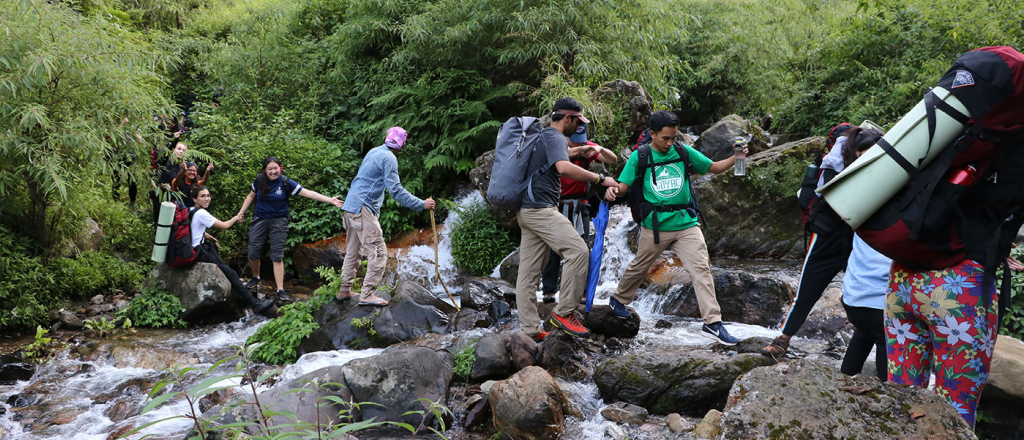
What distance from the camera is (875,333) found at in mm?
3779

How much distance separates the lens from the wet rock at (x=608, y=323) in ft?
21.6

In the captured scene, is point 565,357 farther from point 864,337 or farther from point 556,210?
point 864,337

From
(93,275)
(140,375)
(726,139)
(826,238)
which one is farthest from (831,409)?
(726,139)

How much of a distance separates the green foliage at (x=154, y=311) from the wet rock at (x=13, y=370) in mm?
1565

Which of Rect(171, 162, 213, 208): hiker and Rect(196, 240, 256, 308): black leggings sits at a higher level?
Rect(171, 162, 213, 208): hiker

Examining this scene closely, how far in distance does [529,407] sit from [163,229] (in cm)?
635

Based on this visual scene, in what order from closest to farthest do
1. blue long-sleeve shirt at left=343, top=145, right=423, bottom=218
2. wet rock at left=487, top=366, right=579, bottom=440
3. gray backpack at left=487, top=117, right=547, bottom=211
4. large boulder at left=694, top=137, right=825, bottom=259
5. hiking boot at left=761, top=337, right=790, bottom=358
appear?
wet rock at left=487, top=366, right=579, bottom=440 < hiking boot at left=761, top=337, right=790, bottom=358 < gray backpack at left=487, top=117, right=547, bottom=211 < blue long-sleeve shirt at left=343, top=145, right=423, bottom=218 < large boulder at left=694, top=137, right=825, bottom=259

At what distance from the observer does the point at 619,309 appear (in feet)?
21.2

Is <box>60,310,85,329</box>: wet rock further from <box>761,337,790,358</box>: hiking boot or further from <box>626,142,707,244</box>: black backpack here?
<box>761,337,790,358</box>: hiking boot

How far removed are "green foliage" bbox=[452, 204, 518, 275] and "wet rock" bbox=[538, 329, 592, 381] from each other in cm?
511

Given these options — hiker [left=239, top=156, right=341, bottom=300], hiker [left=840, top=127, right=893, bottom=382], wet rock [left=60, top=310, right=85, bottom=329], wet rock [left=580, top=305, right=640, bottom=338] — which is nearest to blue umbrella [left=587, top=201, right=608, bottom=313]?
wet rock [left=580, top=305, right=640, bottom=338]

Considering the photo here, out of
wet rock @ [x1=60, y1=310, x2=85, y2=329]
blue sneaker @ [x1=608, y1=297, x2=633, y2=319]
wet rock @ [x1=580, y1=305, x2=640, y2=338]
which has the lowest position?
wet rock @ [x1=60, y1=310, x2=85, y2=329]

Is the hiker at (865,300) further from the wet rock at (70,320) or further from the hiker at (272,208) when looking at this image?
the wet rock at (70,320)

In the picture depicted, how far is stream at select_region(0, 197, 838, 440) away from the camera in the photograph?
5.38m
